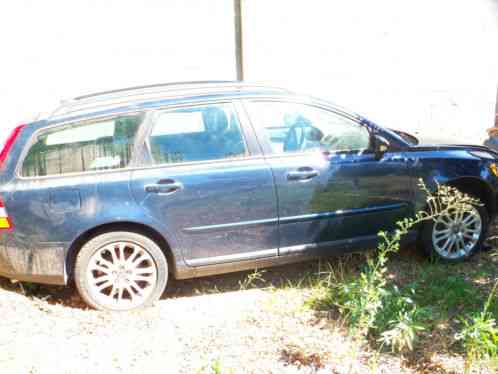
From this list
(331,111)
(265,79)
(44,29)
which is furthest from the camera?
(265,79)

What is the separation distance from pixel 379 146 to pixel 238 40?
142 inches

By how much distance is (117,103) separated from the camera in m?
3.77

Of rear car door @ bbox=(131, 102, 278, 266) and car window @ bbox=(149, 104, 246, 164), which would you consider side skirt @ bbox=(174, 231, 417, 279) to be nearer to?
rear car door @ bbox=(131, 102, 278, 266)

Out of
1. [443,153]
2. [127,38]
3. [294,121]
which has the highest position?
[127,38]

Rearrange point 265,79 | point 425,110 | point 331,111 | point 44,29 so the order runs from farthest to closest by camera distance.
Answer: point 425,110
point 265,79
point 44,29
point 331,111

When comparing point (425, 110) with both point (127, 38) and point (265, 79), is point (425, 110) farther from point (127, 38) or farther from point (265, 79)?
point (127, 38)

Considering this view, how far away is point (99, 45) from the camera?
22.0ft

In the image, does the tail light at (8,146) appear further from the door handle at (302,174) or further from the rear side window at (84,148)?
the door handle at (302,174)

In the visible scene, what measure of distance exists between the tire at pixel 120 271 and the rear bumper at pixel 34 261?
120 mm

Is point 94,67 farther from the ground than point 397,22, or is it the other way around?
point 397,22

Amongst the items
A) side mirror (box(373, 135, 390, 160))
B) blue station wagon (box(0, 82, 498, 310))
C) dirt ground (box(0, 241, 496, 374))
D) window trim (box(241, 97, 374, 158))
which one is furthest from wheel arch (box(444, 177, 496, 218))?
dirt ground (box(0, 241, 496, 374))

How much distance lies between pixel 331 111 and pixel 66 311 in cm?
242

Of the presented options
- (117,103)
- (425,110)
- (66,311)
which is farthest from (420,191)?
(425,110)

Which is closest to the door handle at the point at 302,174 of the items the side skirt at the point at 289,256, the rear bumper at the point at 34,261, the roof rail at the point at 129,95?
the side skirt at the point at 289,256
